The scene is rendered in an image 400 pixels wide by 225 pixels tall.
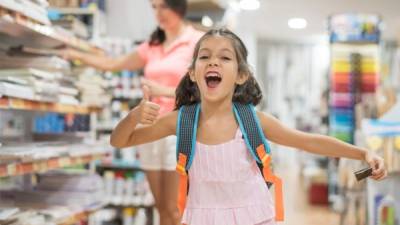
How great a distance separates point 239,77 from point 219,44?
0.14m

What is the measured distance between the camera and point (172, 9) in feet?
7.67

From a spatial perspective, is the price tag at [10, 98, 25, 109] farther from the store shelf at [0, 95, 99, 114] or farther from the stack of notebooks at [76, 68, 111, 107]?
the stack of notebooks at [76, 68, 111, 107]

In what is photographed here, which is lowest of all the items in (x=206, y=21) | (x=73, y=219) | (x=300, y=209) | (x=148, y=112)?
(x=300, y=209)

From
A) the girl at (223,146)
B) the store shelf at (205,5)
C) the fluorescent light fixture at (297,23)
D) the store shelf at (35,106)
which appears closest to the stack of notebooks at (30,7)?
the store shelf at (35,106)

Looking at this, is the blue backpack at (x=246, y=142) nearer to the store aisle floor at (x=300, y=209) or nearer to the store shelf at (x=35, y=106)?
the store shelf at (x=35, y=106)

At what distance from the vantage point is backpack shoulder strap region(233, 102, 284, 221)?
1563 mm

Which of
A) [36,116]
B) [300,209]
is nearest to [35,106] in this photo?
[36,116]

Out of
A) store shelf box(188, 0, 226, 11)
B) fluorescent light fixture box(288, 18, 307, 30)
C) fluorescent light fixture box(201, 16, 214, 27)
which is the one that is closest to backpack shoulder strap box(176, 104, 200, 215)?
fluorescent light fixture box(201, 16, 214, 27)

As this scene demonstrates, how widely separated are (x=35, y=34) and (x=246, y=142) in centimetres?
119

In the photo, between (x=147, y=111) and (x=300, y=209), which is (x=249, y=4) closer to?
(x=300, y=209)

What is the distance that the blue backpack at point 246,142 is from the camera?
1.56 metres

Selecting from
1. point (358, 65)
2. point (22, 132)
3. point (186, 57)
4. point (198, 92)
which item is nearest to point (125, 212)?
point (22, 132)

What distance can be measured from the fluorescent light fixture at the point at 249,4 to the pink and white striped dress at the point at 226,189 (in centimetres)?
497

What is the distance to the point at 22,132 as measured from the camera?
2.70m
